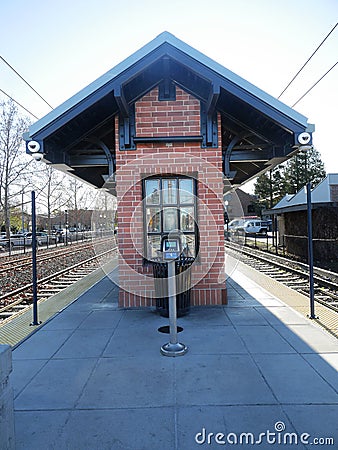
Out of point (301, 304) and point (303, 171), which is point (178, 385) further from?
point (303, 171)

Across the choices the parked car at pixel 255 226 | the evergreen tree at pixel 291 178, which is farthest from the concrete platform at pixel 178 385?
the evergreen tree at pixel 291 178

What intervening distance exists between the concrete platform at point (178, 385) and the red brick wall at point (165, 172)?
0.84 metres

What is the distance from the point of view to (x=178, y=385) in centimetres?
339

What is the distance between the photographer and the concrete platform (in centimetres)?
261

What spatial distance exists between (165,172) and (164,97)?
129 centimetres

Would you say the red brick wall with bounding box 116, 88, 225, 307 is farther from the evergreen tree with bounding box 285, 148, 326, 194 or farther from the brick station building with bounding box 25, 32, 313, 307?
the evergreen tree with bounding box 285, 148, 326, 194

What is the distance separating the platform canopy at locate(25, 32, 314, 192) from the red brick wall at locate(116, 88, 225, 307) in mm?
179

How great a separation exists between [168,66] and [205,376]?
15.1 ft

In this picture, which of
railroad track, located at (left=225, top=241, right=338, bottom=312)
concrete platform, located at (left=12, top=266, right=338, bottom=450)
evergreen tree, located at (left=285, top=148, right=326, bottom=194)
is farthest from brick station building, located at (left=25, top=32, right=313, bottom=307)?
evergreen tree, located at (left=285, top=148, right=326, bottom=194)

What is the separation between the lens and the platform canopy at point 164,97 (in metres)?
Result: 5.36

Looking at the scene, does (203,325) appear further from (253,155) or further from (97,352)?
(253,155)

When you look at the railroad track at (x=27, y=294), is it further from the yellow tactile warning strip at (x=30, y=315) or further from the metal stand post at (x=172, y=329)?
the metal stand post at (x=172, y=329)

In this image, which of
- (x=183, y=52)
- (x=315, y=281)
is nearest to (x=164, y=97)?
(x=183, y=52)

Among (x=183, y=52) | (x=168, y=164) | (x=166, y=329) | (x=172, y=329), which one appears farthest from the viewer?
(x=168, y=164)
